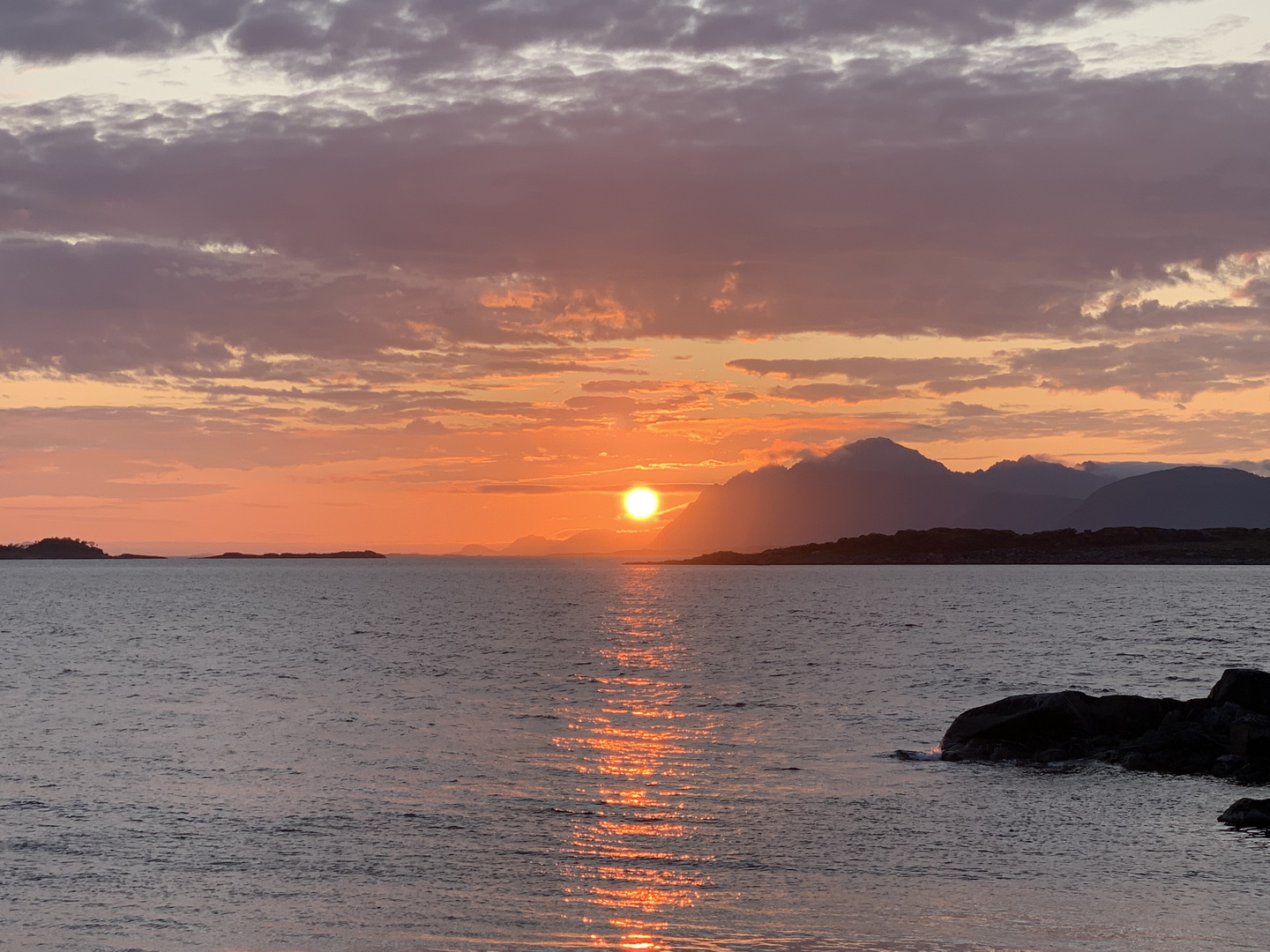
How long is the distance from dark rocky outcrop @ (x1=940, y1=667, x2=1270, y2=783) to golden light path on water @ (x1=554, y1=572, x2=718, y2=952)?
33.1 ft

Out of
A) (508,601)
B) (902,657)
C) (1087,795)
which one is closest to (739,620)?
(902,657)

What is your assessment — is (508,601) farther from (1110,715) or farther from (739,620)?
(1110,715)

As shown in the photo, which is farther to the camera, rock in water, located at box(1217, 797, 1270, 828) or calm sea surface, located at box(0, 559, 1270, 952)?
rock in water, located at box(1217, 797, 1270, 828)

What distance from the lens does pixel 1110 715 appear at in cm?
4081

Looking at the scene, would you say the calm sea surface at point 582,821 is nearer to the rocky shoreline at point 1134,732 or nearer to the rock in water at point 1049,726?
the rocky shoreline at point 1134,732

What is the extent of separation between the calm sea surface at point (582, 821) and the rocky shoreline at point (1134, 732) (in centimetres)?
198

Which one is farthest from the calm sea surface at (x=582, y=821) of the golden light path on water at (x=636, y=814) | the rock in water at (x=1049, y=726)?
the rock in water at (x=1049, y=726)

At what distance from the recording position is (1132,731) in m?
40.2

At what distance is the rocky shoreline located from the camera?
1403 inches

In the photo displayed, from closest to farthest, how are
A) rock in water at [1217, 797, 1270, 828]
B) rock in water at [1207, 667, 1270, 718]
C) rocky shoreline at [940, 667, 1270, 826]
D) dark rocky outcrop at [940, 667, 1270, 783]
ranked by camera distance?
1. rock in water at [1217, 797, 1270, 828]
2. rocky shoreline at [940, 667, 1270, 826]
3. dark rocky outcrop at [940, 667, 1270, 783]
4. rock in water at [1207, 667, 1270, 718]

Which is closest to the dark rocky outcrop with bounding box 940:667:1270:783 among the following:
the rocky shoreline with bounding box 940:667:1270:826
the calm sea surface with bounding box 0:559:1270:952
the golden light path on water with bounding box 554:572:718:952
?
the rocky shoreline with bounding box 940:667:1270:826

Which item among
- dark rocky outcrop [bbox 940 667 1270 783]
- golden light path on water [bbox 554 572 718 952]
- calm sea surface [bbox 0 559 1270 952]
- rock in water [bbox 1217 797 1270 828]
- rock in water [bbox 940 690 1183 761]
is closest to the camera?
calm sea surface [bbox 0 559 1270 952]

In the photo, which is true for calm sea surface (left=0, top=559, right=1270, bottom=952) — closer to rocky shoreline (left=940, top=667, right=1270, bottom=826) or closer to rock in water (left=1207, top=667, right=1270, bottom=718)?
rocky shoreline (left=940, top=667, right=1270, bottom=826)

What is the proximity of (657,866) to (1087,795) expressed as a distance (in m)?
14.4
